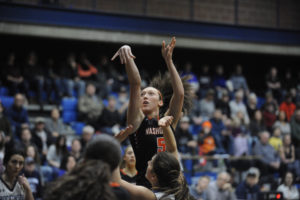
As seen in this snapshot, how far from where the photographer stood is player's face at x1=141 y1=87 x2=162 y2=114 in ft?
16.7

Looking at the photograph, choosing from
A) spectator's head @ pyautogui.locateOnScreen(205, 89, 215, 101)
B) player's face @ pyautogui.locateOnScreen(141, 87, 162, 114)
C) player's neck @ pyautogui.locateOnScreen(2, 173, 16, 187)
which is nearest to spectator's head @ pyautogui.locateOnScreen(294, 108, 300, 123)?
spectator's head @ pyautogui.locateOnScreen(205, 89, 215, 101)

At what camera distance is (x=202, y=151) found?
38.0 ft

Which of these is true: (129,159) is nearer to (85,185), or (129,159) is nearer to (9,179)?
(9,179)

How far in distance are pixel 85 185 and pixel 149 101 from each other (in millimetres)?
2419

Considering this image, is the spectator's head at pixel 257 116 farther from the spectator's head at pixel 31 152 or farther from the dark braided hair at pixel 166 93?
the dark braided hair at pixel 166 93

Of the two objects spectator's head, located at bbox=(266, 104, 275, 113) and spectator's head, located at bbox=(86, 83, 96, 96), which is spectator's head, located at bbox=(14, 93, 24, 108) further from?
spectator's head, located at bbox=(266, 104, 275, 113)

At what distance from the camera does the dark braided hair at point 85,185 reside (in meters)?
2.78

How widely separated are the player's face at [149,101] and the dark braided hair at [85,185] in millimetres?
2240

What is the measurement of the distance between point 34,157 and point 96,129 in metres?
2.83

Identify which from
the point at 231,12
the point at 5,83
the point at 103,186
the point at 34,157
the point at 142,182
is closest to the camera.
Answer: the point at 103,186

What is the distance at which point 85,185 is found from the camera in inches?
A: 110

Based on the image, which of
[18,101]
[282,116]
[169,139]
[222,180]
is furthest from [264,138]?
[169,139]

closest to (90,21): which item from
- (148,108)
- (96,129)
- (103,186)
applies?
(96,129)

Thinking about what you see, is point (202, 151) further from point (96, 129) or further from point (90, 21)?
point (90, 21)
